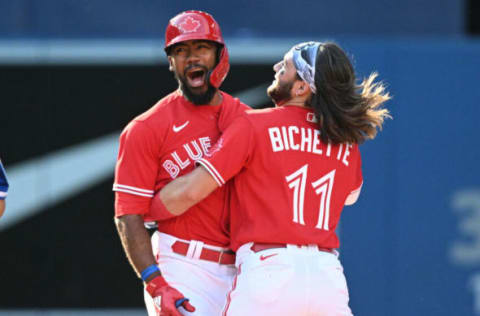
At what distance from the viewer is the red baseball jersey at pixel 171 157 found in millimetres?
3037

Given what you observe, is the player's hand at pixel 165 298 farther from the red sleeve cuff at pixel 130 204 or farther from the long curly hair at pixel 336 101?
the long curly hair at pixel 336 101

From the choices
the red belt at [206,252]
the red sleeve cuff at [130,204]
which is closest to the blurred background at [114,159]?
the red belt at [206,252]

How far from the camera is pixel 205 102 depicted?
10.5 ft

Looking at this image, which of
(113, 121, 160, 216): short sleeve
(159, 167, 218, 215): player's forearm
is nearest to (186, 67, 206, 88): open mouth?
(113, 121, 160, 216): short sleeve

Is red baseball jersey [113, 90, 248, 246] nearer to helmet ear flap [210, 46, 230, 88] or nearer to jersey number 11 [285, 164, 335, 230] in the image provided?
helmet ear flap [210, 46, 230, 88]

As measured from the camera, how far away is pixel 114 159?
6.14m

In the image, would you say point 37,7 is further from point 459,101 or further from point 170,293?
point 170,293

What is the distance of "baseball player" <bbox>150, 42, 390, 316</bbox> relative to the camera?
9.26ft

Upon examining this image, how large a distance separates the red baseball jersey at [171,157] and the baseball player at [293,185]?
0.39 ft

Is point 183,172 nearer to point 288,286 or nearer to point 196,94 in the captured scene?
point 196,94

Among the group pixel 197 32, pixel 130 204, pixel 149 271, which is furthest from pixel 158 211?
pixel 197 32

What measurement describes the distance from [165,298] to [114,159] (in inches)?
131

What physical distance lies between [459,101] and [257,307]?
3.87m

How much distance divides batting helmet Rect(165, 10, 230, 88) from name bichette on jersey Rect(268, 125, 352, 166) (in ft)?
1.44
